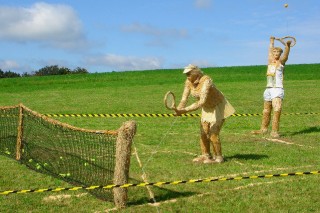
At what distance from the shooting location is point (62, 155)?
37.8 feet

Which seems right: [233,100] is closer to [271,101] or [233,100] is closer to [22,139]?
[271,101]

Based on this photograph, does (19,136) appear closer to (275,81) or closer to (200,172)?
(200,172)

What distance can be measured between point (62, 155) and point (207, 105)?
3.56 m

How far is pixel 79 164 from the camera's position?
10766 millimetres

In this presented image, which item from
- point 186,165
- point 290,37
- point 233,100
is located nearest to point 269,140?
point 290,37

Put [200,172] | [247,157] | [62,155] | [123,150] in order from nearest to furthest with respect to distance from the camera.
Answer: [123,150] → [200,172] → [62,155] → [247,157]

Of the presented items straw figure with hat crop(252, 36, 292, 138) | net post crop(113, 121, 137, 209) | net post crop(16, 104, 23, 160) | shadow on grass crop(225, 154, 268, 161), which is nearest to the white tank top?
straw figure with hat crop(252, 36, 292, 138)

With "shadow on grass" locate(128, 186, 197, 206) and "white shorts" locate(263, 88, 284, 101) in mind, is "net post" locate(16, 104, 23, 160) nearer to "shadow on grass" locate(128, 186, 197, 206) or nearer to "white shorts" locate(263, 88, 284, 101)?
"shadow on grass" locate(128, 186, 197, 206)

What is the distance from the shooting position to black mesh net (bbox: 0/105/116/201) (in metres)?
9.43

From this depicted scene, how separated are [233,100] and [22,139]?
64.4ft

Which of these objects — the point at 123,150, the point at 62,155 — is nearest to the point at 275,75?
the point at 62,155

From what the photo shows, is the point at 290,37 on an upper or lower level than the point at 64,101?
upper

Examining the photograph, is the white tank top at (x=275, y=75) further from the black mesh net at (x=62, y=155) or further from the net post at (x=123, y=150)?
the net post at (x=123, y=150)

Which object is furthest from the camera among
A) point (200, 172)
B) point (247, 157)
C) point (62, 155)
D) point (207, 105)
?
point (247, 157)
